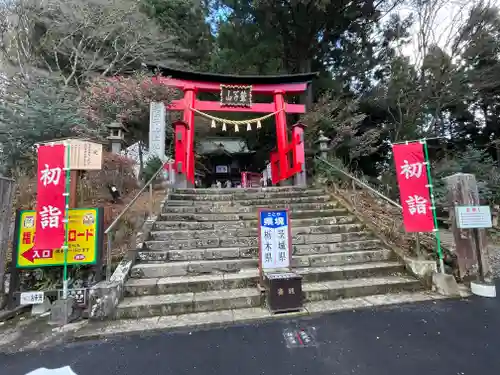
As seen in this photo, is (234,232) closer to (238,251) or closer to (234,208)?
(238,251)

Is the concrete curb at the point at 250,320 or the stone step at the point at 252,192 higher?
the stone step at the point at 252,192

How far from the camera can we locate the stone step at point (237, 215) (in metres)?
5.24

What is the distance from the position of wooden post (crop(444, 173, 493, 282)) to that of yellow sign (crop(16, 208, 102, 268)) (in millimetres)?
5664

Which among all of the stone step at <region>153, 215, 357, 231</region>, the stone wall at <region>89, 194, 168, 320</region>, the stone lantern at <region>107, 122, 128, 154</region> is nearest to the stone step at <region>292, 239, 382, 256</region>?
the stone step at <region>153, 215, 357, 231</region>

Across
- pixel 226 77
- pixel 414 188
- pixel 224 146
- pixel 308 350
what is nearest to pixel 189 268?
pixel 308 350

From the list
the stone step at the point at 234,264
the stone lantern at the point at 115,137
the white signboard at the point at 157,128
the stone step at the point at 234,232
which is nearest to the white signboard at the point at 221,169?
the white signboard at the point at 157,128

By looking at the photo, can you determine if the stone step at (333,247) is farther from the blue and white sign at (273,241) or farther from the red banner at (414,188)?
the blue and white sign at (273,241)

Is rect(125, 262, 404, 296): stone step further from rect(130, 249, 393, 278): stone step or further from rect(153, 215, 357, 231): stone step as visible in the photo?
rect(153, 215, 357, 231): stone step

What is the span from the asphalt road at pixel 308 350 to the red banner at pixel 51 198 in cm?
130

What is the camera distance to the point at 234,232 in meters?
4.86

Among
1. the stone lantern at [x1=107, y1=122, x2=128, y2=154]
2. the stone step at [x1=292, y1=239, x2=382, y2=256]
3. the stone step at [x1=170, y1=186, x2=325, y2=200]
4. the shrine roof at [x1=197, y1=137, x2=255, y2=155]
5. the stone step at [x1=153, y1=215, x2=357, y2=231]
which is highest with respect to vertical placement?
the shrine roof at [x1=197, y1=137, x2=255, y2=155]

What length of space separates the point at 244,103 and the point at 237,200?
176 inches

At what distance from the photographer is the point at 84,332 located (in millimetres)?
2896

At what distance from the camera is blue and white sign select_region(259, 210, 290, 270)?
3512 mm
